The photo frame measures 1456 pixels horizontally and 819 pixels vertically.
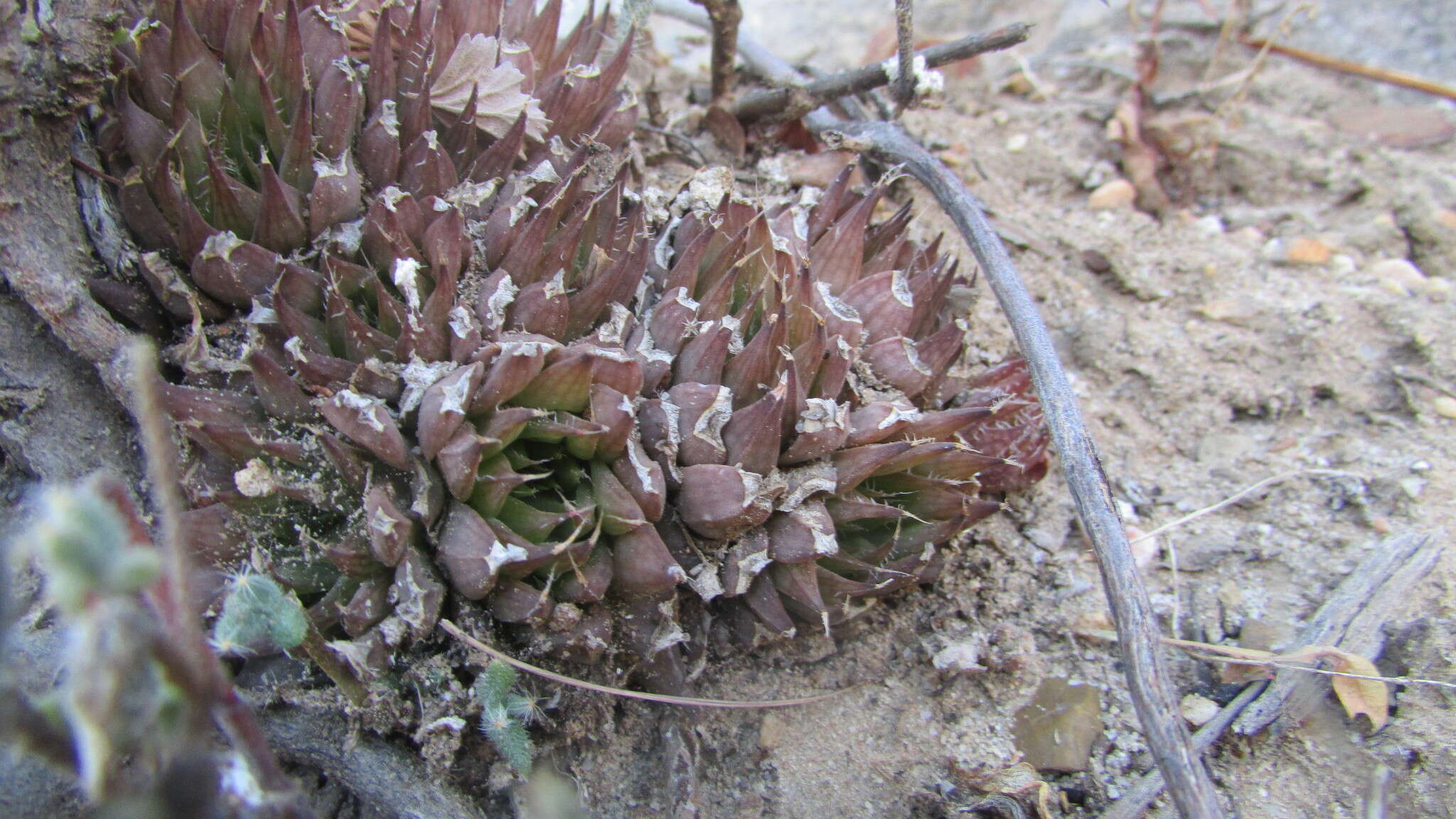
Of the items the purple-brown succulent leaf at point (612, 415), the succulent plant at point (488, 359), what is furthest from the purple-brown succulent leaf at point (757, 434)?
the purple-brown succulent leaf at point (612, 415)

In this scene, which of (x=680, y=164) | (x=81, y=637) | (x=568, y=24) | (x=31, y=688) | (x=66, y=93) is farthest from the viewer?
(x=568, y=24)

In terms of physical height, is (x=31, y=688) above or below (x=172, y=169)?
below

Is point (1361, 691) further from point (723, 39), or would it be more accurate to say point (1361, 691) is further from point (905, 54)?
point (723, 39)

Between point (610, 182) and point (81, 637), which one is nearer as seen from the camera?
point (81, 637)

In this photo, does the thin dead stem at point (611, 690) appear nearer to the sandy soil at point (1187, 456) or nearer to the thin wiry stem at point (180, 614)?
the sandy soil at point (1187, 456)

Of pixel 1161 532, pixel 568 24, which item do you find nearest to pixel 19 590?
pixel 568 24

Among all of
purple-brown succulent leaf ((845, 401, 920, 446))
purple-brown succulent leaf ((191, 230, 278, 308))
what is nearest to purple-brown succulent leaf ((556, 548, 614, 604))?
purple-brown succulent leaf ((845, 401, 920, 446))

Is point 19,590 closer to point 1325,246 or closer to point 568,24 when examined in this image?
point 568,24
